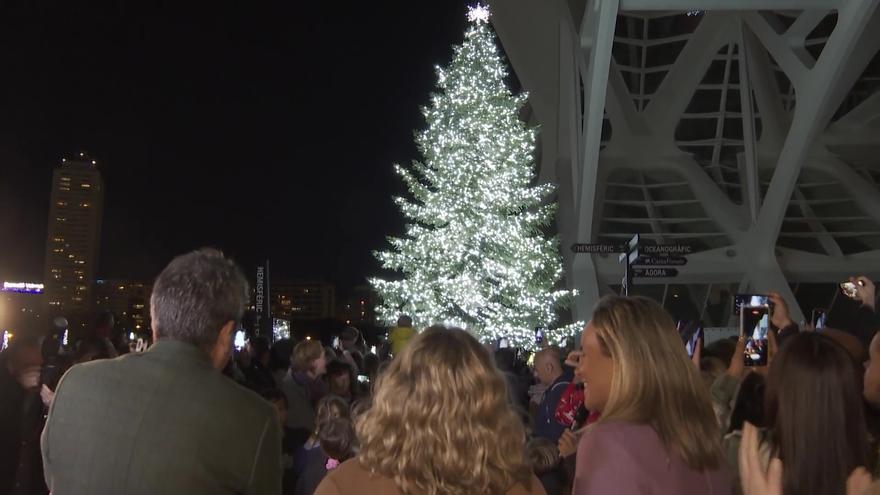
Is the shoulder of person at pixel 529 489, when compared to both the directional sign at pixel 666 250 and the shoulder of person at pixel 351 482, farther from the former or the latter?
the directional sign at pixel 666 250

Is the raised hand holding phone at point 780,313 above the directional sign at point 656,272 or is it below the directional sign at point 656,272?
below

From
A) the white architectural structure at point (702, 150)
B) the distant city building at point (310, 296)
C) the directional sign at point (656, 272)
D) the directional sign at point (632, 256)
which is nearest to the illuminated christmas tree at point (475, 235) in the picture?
the white architectural structure at point (702, 150)

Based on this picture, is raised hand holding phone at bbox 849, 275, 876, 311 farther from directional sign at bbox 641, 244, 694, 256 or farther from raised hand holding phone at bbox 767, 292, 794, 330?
directional sign at bbox 641, 244, 694, 256

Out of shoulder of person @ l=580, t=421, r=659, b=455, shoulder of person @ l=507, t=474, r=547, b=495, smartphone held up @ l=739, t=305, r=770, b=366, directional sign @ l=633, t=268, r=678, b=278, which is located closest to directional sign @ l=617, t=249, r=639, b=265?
directional sign @ l=633, t=268, r=678, b=278

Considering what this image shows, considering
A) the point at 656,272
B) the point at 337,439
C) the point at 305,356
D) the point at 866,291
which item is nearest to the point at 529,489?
the point at 337,439

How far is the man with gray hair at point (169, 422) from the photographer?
2.33 m

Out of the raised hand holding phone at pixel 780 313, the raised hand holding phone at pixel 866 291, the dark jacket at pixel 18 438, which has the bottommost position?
the dark jacket at pixel 18 438

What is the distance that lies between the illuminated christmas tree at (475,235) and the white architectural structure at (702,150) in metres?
6.64

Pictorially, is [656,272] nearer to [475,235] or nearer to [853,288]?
[853,288]

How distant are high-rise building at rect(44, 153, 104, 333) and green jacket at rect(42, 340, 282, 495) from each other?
159m

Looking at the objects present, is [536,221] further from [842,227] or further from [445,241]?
[842,227]

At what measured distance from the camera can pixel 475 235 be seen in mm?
22234

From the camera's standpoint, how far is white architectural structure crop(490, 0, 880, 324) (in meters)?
31.1

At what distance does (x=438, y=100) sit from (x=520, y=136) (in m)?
2.50
